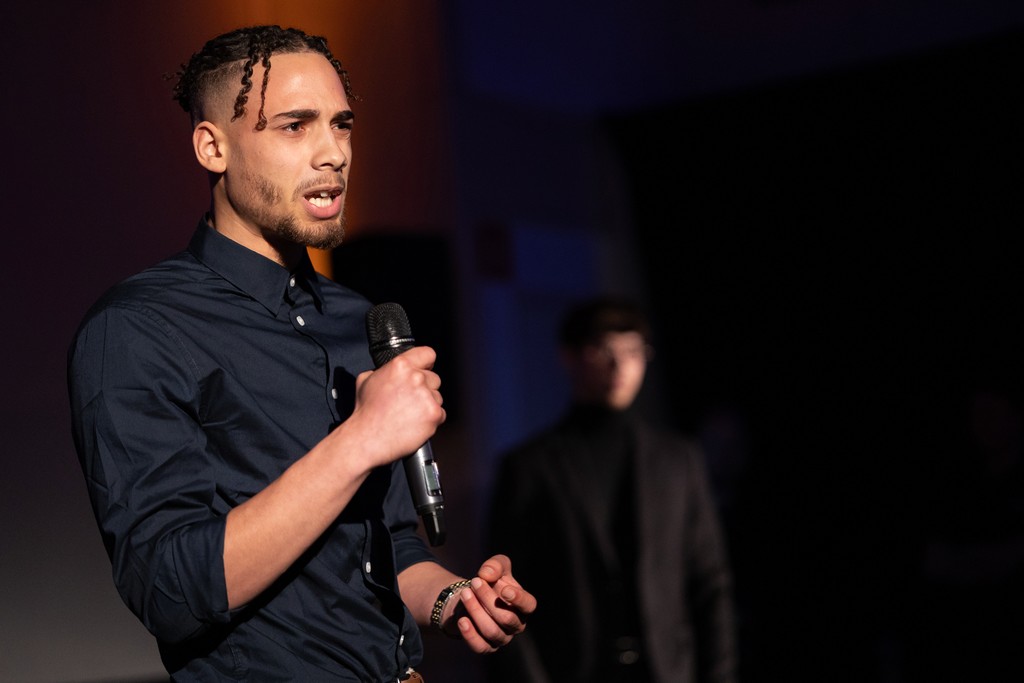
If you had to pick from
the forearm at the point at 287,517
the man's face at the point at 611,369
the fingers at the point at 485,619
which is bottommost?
the fingers at the point at 485,619

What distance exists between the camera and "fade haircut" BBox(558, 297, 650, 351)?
4.04 m

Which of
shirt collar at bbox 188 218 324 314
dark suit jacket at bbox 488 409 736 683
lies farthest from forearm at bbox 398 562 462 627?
dark suit jacket at bbox 488 409 736 683

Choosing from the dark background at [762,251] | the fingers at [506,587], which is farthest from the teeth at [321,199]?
the dark background at [762,251]

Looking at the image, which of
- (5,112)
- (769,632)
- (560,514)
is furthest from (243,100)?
(769,632)

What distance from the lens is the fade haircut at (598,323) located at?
159 inches

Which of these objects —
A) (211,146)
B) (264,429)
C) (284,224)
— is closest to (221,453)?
(264,429)

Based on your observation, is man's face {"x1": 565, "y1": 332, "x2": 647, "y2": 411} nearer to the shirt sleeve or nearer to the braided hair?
the braided hair

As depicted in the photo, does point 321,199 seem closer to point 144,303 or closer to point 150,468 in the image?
point 144,303

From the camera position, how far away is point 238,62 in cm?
171

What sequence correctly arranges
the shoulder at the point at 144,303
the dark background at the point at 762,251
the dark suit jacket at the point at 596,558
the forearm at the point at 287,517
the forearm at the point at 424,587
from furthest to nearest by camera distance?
1. the dark background at the point at 762,251
2. the dark suit jacket at the point at 596,558
3. the forearm at the point at 424,587
4. the shoulder at the point at 144,303
5. the forearm at the point at 287,517

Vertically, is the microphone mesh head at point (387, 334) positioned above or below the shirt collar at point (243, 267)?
below

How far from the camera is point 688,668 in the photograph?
3863 millimetres

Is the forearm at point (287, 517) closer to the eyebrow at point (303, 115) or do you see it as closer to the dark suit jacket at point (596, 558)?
the eyebrow at point (303, 115)

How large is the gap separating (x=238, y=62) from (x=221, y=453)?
55cm
